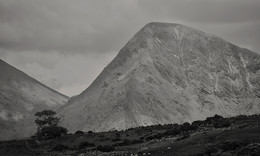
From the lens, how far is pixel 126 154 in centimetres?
4759

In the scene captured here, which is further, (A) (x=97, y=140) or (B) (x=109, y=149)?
(A) (x=97, y=140)

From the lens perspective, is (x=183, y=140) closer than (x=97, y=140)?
Yes

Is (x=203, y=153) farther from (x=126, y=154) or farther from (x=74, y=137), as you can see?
(x=74, y=137)

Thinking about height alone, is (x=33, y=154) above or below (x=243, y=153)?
above

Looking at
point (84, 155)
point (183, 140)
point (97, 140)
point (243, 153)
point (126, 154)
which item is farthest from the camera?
point (97, 140)

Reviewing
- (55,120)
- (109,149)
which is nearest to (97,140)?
(109,149)

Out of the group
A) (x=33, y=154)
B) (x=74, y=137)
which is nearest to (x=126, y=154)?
(x=33, y=154)

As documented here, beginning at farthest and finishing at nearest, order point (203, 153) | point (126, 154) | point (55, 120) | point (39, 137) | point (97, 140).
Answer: point (55, 120) → point (39, 137) → point (97, 140) → point (126, 154) → point (203, 153)

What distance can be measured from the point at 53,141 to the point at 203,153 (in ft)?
163

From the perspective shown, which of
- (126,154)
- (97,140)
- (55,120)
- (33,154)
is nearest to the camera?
(126,154)

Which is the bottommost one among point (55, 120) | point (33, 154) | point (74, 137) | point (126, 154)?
point (126, 154)

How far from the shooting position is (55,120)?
109 meters

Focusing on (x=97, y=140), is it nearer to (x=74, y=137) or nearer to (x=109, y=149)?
(x=74, y=137)

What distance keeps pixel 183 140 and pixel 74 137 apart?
3770 centimetres
